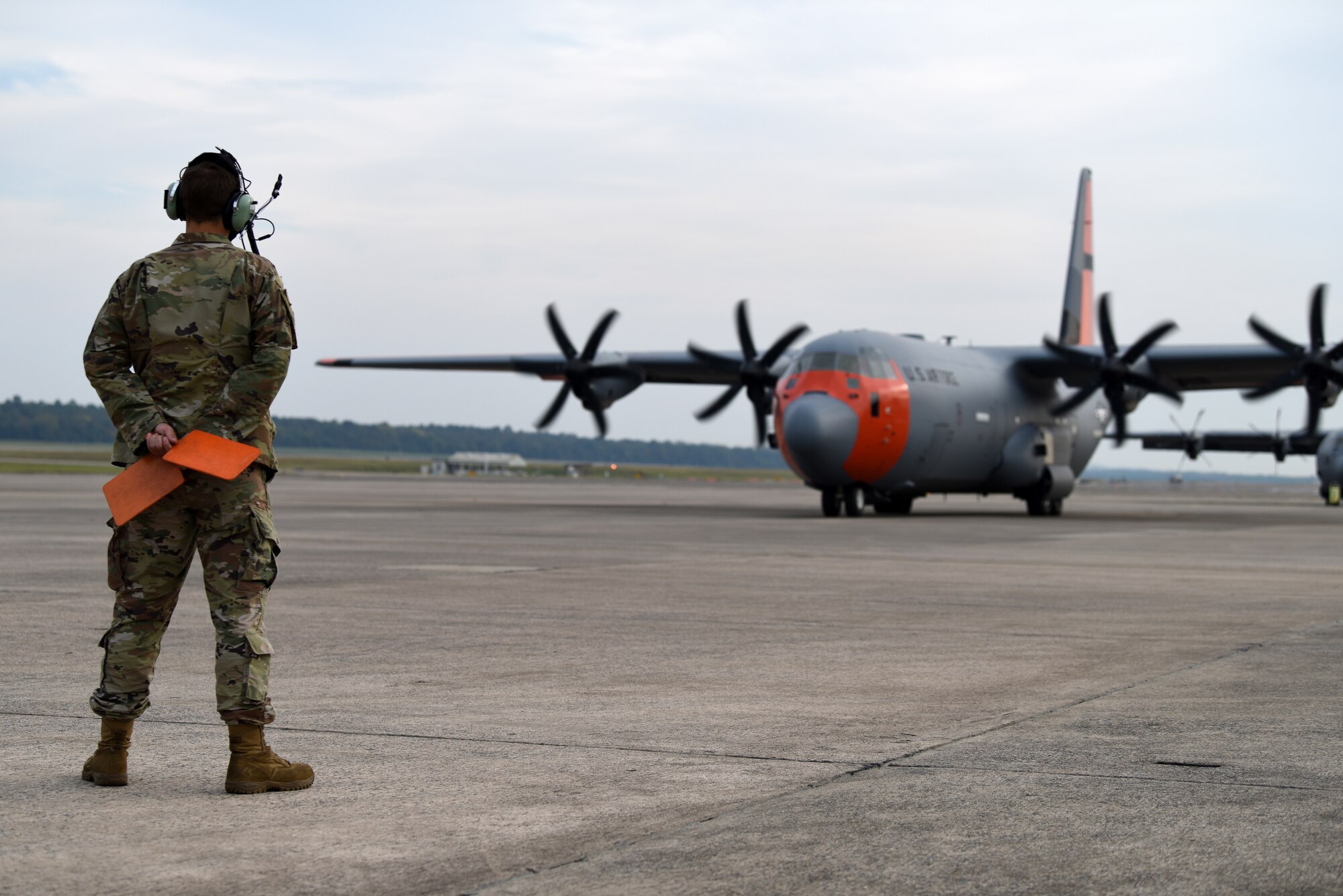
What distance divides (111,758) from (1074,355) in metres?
32.5

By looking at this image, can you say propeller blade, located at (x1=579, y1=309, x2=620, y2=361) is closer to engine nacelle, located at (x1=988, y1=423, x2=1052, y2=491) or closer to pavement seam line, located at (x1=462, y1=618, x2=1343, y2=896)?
engine nacelle, located at (x1=988, y1=423, x2=1052, y2=491)

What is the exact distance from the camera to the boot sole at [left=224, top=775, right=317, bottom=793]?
4734mm

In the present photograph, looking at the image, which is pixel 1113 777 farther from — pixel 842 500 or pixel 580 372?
pixel 580 372

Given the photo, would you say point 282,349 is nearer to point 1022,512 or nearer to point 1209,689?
point 1209,689

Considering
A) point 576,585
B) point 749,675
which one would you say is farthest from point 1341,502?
point 749,675

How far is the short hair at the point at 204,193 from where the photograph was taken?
17.0 feet

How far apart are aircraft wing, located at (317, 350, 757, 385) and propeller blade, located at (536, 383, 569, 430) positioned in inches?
36.2

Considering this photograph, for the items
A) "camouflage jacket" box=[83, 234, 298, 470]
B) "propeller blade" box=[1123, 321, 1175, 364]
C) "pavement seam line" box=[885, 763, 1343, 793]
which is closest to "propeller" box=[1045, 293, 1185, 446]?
"propeller blade" box=[1123, 321, 1175, 364]

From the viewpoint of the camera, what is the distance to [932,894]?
142 inches

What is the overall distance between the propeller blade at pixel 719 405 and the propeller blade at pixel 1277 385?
12180mm

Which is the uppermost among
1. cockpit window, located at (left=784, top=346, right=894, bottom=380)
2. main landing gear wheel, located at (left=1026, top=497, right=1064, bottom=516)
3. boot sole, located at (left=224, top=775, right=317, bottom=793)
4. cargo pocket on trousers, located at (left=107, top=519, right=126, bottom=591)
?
cockpit window, located at (left=784, top=346, right=894, bottom=380)

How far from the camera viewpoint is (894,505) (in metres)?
34.6

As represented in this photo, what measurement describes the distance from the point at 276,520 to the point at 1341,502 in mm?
49500

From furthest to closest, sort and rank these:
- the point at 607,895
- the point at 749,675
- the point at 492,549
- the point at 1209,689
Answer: the point at 492,549, the point at 749,675, the point at 1209,689, the point at 607,895
